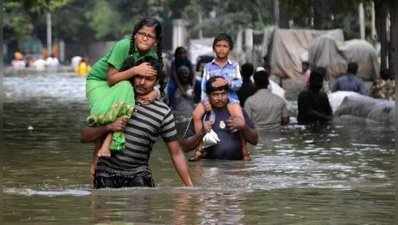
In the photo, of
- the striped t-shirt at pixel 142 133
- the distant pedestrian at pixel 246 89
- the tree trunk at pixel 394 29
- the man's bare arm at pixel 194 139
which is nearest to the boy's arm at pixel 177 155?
the striped t-shirt at pixel 142 133

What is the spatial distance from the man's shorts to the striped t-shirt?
7 cm

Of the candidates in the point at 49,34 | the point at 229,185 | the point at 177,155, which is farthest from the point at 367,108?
the point at 49,34

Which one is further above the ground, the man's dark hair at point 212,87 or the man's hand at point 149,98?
the man's hand at point 149,98

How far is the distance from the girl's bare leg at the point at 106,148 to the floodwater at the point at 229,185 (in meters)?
0.38

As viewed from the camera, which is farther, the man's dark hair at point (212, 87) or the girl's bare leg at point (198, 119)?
the girl's bare leg at point (198, 119)

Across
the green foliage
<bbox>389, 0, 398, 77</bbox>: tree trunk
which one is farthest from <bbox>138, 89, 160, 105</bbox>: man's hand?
the green foliage

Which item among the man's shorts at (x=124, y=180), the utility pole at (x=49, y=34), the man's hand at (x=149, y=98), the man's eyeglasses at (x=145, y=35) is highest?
the man's eyeglasses at (x=145, y=35)

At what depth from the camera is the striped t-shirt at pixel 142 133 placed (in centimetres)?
952

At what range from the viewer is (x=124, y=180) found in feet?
31.9

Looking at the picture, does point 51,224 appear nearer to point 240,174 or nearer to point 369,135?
point 240,174

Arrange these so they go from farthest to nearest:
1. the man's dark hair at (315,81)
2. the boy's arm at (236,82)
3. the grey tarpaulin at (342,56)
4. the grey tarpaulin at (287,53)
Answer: the grey tarpaulin at (287,53)
the grey tarpaulin at (342,56)
the man's dark hair at (315,81)
the boy's arm at (236,82)

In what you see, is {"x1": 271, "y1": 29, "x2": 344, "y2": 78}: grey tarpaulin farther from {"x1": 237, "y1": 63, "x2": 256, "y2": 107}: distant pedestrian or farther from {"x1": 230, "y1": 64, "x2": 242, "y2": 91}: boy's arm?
Result: {"x1": 230, "y1": 64, "x2": 242, "y2": 91}: boy's arm

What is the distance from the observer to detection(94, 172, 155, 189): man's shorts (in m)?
9.71

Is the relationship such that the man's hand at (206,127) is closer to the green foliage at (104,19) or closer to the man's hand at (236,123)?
the man's hand at (236,123)
